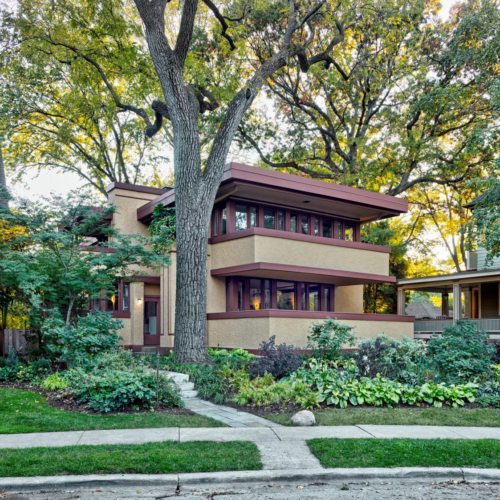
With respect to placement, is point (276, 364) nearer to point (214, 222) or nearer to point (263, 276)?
point (263, 276)

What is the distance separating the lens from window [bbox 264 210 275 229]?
726 inches

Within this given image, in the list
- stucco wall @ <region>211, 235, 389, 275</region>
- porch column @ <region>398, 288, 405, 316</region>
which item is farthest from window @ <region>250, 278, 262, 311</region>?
porch column @ <region>398, 288, 405, 316</region>

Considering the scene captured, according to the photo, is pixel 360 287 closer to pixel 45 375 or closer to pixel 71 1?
pixel 45 375

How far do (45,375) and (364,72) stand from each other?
1746 centimetres

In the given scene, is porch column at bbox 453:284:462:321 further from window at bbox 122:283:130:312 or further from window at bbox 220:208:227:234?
window at bbox 122:283:130:312

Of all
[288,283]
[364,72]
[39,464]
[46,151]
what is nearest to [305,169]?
[364,72]

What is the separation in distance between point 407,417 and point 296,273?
8.61m

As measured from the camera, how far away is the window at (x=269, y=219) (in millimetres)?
18438

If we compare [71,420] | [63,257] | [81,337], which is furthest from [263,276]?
[71,420]

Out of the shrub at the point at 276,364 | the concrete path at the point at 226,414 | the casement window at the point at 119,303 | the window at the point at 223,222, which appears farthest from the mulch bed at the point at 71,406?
the window at the point at 223,222

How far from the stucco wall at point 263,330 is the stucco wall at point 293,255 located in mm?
1983

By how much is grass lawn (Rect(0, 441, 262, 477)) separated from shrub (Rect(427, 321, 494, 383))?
5965 millimetres

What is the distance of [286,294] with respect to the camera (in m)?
18.7

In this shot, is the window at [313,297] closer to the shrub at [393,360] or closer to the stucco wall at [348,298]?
the stucco wall at [348,298]
